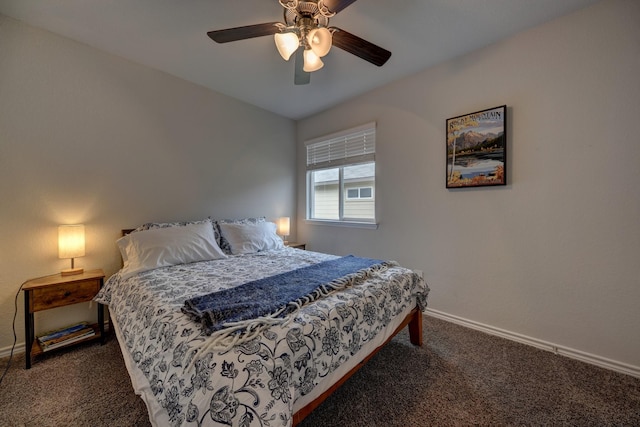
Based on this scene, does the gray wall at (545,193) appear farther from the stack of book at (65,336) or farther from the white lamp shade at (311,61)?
the stack of book at (65,336)

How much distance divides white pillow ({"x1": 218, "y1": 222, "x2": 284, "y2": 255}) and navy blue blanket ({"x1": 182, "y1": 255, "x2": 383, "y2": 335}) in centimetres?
107

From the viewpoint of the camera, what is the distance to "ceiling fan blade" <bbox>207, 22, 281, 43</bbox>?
1.51 meters

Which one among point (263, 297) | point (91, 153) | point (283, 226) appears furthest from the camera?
point (283, 226)

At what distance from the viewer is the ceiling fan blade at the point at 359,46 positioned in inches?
62.3

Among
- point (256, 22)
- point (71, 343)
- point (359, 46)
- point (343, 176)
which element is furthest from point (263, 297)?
point (343, 176)

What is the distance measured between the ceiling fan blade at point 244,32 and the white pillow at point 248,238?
1.79m

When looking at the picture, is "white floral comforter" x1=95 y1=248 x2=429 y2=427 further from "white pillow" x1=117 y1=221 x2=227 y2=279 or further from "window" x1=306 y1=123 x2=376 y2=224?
"window" x1=306 y1=123 x2=376 y2=224

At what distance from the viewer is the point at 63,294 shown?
189 cm

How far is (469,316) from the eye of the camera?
237cm

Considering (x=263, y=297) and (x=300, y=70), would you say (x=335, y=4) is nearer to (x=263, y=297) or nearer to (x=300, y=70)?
(x=300, y=70)

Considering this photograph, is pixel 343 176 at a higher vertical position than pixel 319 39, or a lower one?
lower

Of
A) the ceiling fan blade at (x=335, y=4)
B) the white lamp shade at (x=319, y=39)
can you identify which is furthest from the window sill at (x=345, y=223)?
the ceiling fan blade at (x=335, y=4)

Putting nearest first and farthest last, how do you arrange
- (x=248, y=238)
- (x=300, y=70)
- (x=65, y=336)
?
1. (x=300, y=70)
2. (x=65, y=336)
3. (x=248, y=238)

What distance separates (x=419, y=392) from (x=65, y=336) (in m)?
2.65
